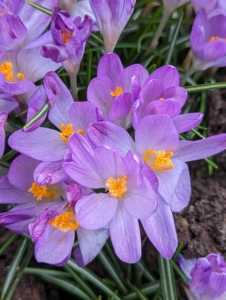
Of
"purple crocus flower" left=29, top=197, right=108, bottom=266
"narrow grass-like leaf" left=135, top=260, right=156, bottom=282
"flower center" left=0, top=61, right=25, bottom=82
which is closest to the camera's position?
"purple crocus flower" left=29, top=197, right=108, bottom=266

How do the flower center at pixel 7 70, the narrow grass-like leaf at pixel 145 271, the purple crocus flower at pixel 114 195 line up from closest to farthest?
the purple crocus flower at pixel 114 195
the flower center at pixel 7 70
the narrow grass-like leaf at pixel 145 271

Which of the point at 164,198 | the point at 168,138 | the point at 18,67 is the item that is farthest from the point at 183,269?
the point at 18,67

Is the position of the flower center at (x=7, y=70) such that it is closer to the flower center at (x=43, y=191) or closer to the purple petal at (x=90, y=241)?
the flower center at (x=43, y=191)

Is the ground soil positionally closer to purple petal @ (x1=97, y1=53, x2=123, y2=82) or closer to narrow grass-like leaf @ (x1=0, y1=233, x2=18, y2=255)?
narrow grass-like leaf @ (x1=0, y1=233, x2=18, y2=255)

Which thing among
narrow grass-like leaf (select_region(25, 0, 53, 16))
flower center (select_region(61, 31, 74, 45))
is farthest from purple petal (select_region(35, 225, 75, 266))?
narrow grass-like leaf (select_region(25, 0, 53, 16))

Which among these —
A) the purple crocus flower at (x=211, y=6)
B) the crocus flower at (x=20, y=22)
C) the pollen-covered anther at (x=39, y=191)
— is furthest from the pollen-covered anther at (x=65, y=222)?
the purple crocus flower at (x=211, y=6)

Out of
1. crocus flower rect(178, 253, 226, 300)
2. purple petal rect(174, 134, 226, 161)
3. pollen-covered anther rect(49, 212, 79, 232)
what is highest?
purple petal rect(174, 134, 226, 161)
